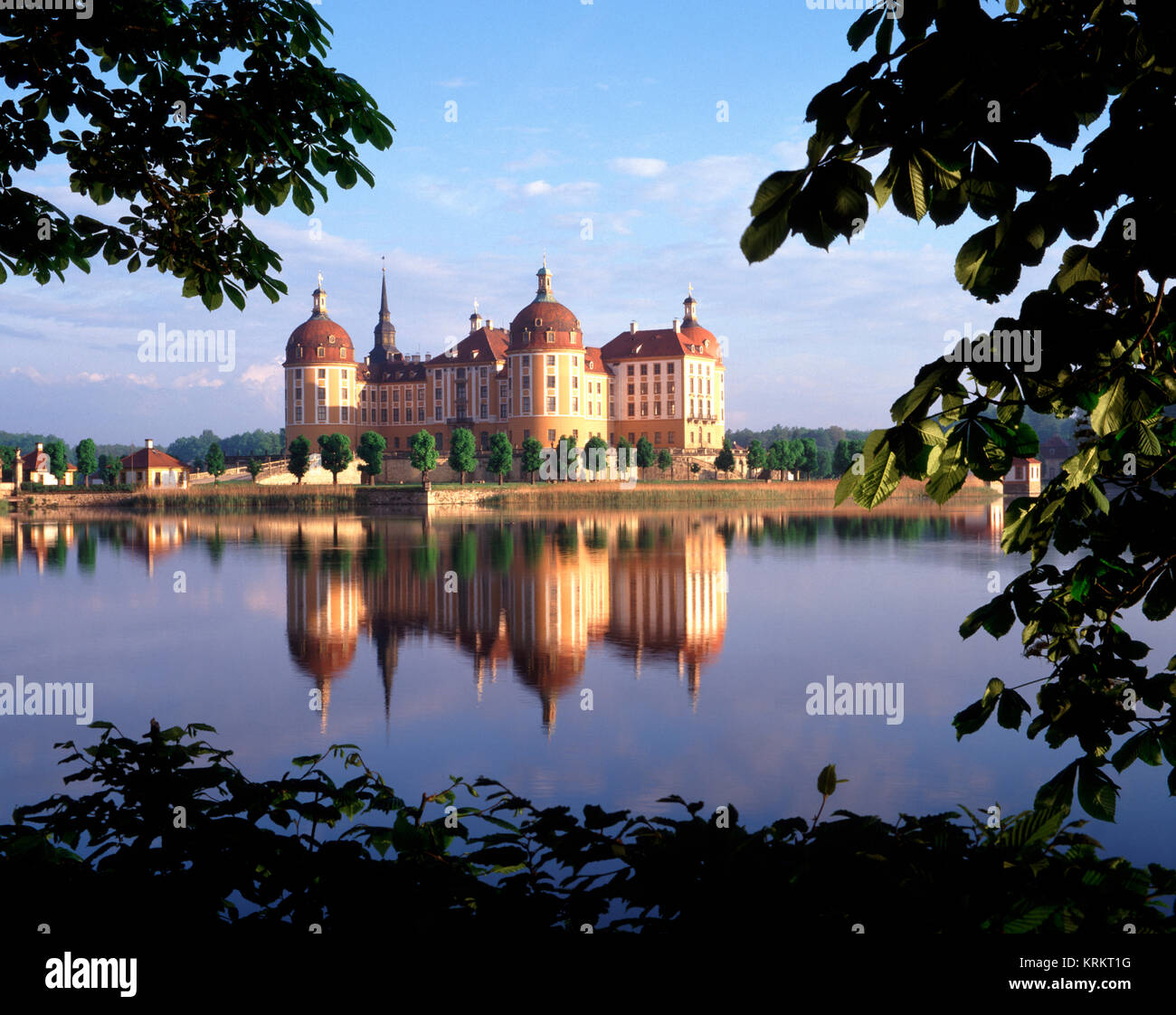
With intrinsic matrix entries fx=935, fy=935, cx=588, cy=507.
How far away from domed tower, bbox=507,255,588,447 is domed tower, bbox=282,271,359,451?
1578 cm

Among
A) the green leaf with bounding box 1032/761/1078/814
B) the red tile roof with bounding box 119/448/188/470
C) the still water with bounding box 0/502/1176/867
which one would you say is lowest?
the still water with bounding box 0/502/1176/867

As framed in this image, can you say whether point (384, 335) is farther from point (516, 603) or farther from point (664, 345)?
point (516, 603)

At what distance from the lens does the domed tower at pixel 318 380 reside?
80562 millimetres

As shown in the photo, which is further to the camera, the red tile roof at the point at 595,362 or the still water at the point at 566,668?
the red tile roof at the point at 595,362

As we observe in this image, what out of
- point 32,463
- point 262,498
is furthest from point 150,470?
point 32,463

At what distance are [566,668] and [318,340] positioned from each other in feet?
240

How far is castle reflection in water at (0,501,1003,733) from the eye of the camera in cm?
1479

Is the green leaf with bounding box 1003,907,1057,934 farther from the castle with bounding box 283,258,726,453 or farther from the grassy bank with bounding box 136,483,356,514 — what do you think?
the castle with bounding box 283,258,726,453

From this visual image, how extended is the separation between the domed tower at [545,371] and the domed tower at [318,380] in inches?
621

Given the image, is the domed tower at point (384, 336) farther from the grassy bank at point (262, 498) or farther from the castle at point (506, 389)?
the grassy bank at point (262, 498)

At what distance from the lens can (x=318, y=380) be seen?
80562mm

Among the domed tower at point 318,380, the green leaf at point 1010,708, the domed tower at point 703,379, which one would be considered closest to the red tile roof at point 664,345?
the domed tower at point 703,379

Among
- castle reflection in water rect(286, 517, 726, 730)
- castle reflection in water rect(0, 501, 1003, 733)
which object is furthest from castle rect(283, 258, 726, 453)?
castle reflection in water rect(286, 517, 726, 730)
